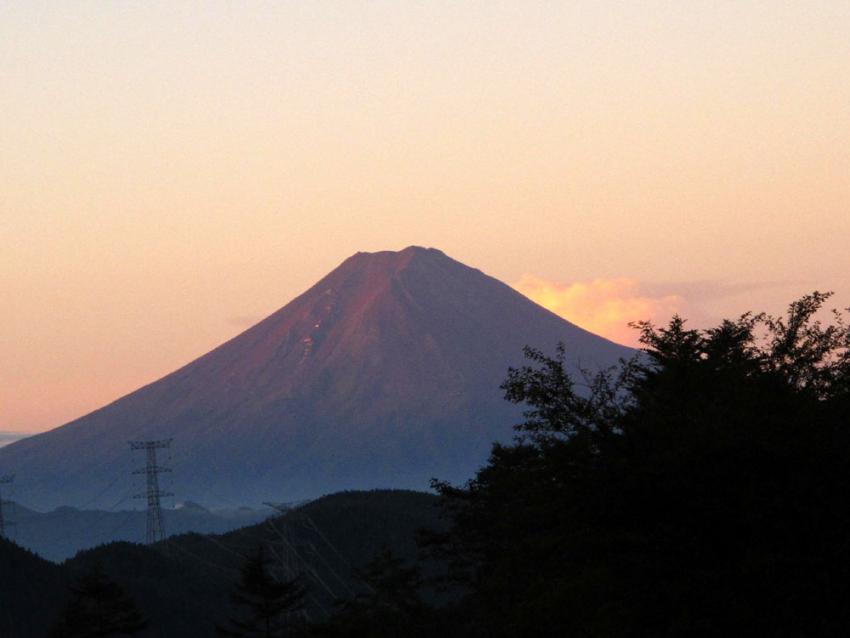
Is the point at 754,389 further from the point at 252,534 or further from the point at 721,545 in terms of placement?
the point at 252,534

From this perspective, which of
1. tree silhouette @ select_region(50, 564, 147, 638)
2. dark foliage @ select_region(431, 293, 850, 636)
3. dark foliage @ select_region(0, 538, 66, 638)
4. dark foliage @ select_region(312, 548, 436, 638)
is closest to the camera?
dark foliage @ select_region(431, 293, 850, 636)

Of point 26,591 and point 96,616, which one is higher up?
point 26,591

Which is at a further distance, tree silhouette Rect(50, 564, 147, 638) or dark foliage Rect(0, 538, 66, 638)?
dark foliage Rect(0, 538, 66, 638)

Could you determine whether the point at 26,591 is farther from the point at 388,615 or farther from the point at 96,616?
the point at 388,615

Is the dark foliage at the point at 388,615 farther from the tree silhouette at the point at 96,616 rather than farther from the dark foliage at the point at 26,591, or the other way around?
the dark foliage at the point at 26,591

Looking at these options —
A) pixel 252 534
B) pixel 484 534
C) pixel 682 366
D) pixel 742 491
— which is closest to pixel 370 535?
pixel 252 534

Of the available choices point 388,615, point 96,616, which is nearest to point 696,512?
point 388,615

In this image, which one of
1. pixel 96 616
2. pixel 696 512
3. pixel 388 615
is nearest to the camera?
pixel 696 512

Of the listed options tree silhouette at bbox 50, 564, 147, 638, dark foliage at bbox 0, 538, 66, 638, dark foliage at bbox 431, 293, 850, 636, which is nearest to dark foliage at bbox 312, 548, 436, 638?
tree silhouette at bbox 50, 564, 147, 638

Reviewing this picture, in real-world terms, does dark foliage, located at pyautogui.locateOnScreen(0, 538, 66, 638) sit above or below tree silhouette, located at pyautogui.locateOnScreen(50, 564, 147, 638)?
above

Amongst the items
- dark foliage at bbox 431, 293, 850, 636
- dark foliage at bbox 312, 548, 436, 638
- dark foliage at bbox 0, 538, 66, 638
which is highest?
dark foliage at bbox 0, 538, 66, 638

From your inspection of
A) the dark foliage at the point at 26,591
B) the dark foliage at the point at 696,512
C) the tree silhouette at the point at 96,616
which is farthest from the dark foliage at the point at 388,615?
the dark foliage at the point at 26,591

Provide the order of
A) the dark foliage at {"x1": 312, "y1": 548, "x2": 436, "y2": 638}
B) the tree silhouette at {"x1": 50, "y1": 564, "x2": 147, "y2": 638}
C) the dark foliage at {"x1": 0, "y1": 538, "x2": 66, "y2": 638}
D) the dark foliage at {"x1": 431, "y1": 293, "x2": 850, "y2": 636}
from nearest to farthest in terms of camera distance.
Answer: the dark foliage at {"x1": 431, "y1": 293, "x2": 850, "y2": 636}, the dark foliage at {"x1": 312, "y1": 548, "x2": 436, "y2": 638}, the tree silhouette at {"x1": 50, "y1": 564, "x2": 147, "y2": 638}, the dark foliage at {"x1": 0, "y1": 538, "x2": 66, "y2": 638}

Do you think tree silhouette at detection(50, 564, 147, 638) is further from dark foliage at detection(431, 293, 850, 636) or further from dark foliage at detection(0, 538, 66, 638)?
dark foliage at detection(431, 293, 850, 636)
